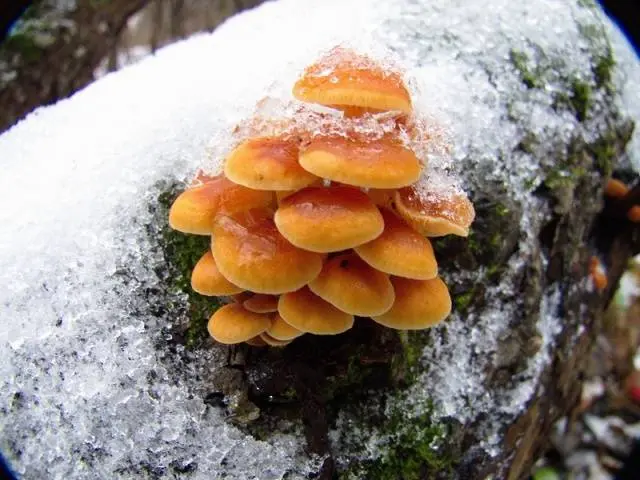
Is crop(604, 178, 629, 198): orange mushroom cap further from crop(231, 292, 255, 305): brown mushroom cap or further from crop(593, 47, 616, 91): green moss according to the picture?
crop(231, 292, 255, 305): brown mushroom cap

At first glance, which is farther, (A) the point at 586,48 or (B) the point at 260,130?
(A) the point at 586,48

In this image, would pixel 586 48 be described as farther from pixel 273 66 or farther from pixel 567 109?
pixel 273 66

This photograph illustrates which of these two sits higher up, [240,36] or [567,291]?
[240,36]

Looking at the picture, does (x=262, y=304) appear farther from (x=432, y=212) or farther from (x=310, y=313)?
(x=432, y=212)

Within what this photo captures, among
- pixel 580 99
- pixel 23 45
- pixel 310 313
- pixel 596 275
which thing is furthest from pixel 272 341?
pixel 23 45

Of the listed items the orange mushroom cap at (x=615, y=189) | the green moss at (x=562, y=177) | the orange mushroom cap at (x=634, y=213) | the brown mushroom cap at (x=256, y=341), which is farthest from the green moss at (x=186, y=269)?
the orange mushroom cap at (x=634, y=213)

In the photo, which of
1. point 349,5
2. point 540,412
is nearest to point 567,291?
point 540,412

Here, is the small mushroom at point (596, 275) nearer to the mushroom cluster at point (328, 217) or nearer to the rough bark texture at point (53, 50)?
the mushroom cluster at point (328, 217)

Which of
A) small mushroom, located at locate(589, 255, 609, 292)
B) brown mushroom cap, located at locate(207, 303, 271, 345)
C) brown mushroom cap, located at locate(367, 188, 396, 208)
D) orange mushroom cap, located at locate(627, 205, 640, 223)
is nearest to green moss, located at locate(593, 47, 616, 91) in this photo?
orange mushroom cap, located at locate(627, 205, 640, 223)
